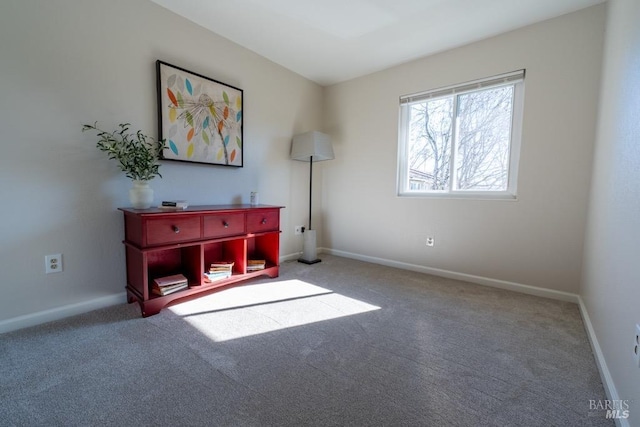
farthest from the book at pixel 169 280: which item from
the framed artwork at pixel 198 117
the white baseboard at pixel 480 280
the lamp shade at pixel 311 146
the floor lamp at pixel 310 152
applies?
the white baseboard at pixel 480 280

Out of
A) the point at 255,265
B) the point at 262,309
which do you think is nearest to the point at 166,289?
the point at 262,309

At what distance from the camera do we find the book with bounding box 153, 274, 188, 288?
1982 mm

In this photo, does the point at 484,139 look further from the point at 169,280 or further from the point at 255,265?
the point at 169,280

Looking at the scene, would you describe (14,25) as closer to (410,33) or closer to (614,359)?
(410,33)

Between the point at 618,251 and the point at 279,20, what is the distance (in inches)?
112

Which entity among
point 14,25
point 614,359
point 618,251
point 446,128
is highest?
point 14,25

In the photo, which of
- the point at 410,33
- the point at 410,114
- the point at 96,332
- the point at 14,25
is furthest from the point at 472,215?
the point at 14,25

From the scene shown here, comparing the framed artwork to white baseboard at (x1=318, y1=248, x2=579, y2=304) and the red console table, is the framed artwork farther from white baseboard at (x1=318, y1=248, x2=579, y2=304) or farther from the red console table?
white baseboard at (x1=318, y1=248, x2=579, y2=304)

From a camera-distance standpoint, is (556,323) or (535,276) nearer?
(556,323)

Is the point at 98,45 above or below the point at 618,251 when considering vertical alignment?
above

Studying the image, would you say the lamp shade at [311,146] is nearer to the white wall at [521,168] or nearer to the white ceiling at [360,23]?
the white wall at [521,168]

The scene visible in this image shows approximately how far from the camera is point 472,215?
8.78 feet

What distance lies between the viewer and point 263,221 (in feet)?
8.55

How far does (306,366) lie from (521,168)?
97.9 inches
